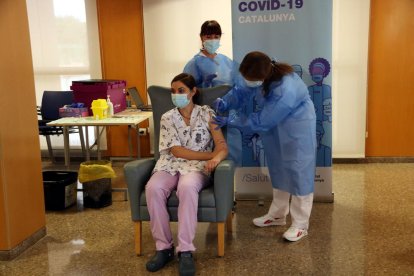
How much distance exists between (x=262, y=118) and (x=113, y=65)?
291cm

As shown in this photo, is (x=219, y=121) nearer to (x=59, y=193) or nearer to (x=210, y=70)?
(x=210, y=70)

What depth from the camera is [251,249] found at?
2885mm

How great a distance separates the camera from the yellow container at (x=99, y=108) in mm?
3967

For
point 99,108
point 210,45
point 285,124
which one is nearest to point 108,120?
point 99,108

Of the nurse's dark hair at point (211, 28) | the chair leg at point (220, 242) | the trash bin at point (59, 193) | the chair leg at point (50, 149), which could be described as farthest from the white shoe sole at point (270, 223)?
the chair leg at point (50, 149)

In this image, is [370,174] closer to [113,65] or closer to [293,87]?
[293,87]

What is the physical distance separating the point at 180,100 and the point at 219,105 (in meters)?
0.35

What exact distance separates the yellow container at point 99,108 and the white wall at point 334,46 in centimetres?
130

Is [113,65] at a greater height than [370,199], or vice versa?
[113,65]

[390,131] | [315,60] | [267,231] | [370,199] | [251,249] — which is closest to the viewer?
[251,249]

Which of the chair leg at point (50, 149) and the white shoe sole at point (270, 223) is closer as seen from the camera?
the white shoe sole at point (270, 223)

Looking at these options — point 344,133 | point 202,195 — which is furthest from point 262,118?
point 344,133

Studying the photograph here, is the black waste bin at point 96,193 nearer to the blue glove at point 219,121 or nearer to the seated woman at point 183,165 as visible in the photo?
the seated woman at point 183,165

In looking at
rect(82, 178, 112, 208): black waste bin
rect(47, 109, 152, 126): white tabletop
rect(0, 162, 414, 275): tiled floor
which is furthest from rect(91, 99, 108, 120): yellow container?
rect(0, 162, 414, 275): tiled floor
